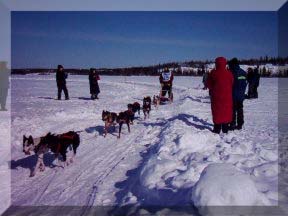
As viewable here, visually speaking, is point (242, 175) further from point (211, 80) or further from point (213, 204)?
point (211, 80)

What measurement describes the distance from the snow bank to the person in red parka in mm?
4704

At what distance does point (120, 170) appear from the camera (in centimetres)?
650

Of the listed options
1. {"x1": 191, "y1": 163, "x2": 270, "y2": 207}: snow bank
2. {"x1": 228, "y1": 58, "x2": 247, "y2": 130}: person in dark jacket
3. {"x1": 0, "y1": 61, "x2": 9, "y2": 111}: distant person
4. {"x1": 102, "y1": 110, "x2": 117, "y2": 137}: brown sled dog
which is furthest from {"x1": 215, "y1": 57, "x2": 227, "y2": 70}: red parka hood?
{"x1": 0, "y1": 61, "x2": 9, "y2": 111}: distant person

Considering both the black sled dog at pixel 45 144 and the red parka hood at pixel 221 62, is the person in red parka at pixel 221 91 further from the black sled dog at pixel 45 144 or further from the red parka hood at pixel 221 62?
the black sled dog at pixel 45 144

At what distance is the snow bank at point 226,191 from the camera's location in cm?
380

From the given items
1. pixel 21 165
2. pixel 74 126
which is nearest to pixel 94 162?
pixel 21 165

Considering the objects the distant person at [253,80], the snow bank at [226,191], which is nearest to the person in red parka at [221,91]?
the snow bank at [226,191]

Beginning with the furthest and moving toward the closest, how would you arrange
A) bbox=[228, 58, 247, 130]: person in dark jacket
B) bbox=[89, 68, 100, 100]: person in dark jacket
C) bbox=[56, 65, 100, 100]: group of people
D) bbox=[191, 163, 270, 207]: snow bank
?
1. bbox=[89, 68, 100, 100]: person in dark jacket
2. bbox=[56, 65, 100, 100]: group of people
3. bbox=[228, 58, 247, 130]: person in dark jacket
4. bbox=[191, 163, 270, 207]: snow bank

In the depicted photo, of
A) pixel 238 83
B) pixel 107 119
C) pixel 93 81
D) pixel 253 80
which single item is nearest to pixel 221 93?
pixel 238 83

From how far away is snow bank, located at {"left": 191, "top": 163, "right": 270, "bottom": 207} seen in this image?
3799 mm

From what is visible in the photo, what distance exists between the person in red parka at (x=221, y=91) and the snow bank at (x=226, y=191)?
4.70 meters

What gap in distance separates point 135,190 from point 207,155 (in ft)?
5.82

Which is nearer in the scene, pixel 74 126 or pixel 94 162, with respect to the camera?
pixel 94 162

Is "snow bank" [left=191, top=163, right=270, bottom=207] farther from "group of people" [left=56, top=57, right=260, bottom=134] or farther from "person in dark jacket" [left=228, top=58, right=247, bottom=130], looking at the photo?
"person in dark jacket" [left=228, top=58, right=247, bottom=130]
